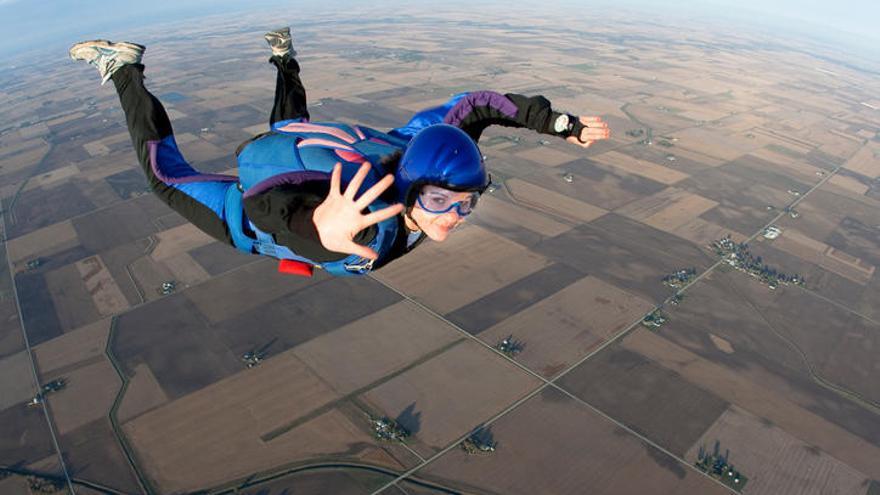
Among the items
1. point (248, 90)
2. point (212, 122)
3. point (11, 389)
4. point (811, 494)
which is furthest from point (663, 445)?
point (248, 90)

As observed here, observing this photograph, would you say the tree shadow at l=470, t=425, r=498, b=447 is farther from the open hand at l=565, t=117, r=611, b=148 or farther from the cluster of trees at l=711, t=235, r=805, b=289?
the cluster of trees at l=711, t=235, r=805, b=289

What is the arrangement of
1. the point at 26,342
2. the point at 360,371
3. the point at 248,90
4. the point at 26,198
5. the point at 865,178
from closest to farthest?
1. the point at 360,371
2. the point at 26,342
3. the point at 26,198
4. the point at 865,178
5. the point at 248,90

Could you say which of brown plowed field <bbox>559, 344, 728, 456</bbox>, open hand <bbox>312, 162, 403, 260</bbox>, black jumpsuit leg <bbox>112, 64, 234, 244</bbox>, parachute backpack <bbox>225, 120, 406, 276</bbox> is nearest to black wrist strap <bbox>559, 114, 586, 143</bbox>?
parachute backpack <bbox>225, 120, 406, 276</bbox>

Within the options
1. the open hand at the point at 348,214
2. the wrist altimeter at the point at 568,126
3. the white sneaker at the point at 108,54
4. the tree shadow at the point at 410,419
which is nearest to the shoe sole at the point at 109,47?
the white sneaker at the point at 108,54

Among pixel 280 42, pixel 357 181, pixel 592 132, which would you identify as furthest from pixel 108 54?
pixel 592 132

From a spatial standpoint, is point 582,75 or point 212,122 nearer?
point 212,122

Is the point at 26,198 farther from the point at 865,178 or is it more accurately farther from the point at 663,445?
the point at 865,178
